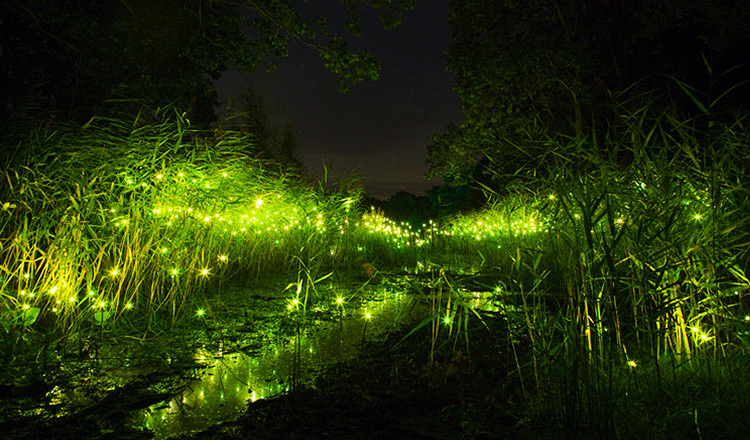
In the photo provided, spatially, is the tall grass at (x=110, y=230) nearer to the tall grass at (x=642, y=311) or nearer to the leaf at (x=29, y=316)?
the leaf at (x=29, y=316)

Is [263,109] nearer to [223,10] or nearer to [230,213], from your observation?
[223,10]

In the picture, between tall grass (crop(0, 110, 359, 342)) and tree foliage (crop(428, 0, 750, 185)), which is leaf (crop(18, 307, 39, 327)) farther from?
tree foliage (crop(428, 0, 750, 185))

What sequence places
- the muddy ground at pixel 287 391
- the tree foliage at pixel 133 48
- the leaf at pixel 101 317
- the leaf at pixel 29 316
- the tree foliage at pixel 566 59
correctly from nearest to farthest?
1. the muddy ground at pixel 287 391
2. the leaf at pixel 29 316
3. the leaf at pixel 101 317
4. the tree foliage at pixel 133 48
5. the tree foliage at pixel 566 59

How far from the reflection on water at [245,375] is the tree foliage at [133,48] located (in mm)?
3980

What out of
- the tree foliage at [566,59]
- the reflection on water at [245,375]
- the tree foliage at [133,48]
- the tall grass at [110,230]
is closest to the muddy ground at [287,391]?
the reflection on water at [245,375]

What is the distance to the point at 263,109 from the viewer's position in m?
17.9

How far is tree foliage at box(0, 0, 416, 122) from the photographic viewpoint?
476 cm

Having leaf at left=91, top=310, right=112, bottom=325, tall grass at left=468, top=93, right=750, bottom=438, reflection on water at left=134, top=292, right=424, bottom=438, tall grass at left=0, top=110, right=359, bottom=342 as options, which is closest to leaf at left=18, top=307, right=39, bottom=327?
tall grass at left=0, top=110, right=359, bottom=342

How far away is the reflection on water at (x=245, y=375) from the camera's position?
1.42m

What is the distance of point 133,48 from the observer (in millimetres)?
5109

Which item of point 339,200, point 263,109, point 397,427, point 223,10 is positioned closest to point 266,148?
point 263,109

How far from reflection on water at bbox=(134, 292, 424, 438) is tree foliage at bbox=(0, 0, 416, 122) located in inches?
157

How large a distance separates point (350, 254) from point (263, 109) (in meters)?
14.5

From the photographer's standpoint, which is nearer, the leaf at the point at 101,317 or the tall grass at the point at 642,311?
the tall grass at the point at 642,311
